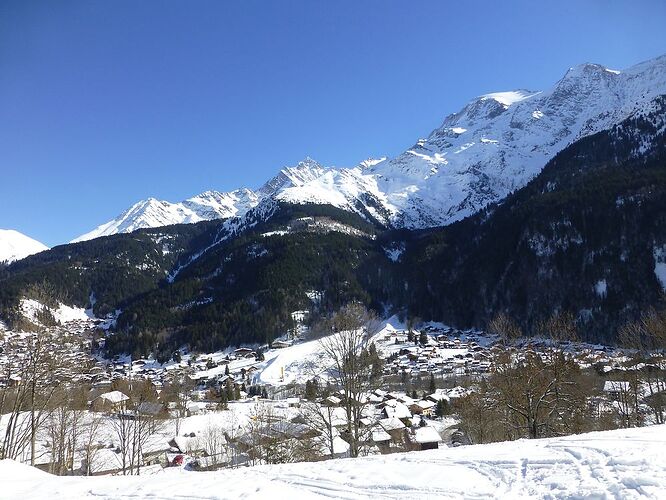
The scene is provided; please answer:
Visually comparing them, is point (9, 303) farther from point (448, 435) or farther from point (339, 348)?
point (339, 348)

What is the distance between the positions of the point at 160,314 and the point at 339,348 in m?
164

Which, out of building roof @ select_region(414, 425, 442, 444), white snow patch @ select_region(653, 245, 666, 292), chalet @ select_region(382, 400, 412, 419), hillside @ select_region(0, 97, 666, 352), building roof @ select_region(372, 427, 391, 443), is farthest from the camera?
hillside @ select_region(0, 97, 666, 352)

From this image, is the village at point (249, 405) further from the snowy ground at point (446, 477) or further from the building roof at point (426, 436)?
the snowy ground at point (446, 477)

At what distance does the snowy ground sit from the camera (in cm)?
847

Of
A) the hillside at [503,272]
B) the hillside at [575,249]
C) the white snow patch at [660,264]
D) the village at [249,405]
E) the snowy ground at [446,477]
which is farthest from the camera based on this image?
the hillside at [503,272]

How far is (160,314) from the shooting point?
16850cm

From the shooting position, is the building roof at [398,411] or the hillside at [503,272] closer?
the building roof at [398,411]

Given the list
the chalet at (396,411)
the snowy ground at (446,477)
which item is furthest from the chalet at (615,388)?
the snowy ground at (446,477)

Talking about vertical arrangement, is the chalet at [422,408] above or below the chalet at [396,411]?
below

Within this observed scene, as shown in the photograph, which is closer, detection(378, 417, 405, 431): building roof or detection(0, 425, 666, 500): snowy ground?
detection(0, 425, 666, 500): snowy ground

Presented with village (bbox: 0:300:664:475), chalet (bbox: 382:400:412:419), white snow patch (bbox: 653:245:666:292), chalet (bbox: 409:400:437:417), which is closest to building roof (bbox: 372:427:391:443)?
village (bbox: 0:300:664:475)

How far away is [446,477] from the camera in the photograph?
9.81 metres

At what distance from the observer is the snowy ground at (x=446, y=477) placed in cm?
847

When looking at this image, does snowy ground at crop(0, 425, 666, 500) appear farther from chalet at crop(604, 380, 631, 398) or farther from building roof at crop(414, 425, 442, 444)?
building roof at crop(414, 425, 442, 444)
